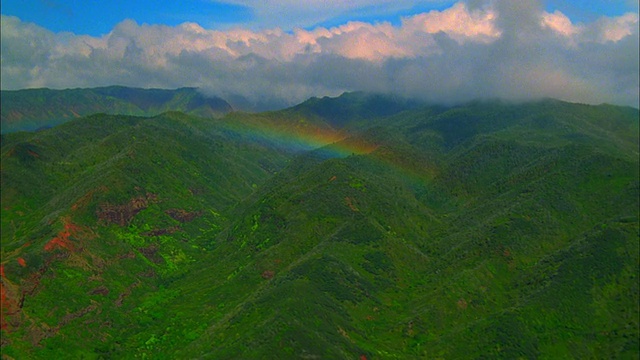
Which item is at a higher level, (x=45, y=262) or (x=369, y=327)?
(x=45, y=262)

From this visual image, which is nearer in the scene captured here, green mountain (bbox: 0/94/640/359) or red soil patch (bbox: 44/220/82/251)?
green mountain (bbox: 0/94/640/359)

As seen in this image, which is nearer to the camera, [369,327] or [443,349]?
[443,349]

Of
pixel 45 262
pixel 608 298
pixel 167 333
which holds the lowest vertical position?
pixel 167 333

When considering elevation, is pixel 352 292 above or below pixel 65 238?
below

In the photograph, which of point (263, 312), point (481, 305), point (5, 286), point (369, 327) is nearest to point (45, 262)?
point (5, 286)

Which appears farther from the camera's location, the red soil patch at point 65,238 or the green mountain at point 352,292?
the red soil patch at point 65,238

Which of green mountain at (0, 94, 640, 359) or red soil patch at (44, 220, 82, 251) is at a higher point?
red soil patch at (44, 220, 82, 251)

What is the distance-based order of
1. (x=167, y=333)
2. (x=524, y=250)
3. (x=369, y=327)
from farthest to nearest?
(x=524, y=250)
(x=167, y=333)
(x=369, y=327)

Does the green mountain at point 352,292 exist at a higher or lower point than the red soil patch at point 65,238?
lower

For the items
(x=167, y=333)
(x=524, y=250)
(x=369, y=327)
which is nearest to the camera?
(x=369, y=327)

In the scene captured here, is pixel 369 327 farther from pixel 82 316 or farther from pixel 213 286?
pixel 82 316

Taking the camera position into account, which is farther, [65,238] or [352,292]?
[65,238]
